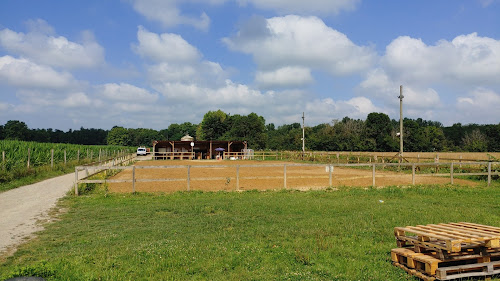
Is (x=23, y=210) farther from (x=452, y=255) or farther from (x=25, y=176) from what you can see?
(x=452, y=255)

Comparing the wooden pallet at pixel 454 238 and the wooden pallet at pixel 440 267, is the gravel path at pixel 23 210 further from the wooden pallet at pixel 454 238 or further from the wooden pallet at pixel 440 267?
the wooden pallet at pixel 454 238

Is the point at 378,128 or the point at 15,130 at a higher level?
the point at 378,128

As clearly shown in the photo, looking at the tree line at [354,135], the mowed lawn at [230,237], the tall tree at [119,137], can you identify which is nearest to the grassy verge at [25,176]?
the mowed lawn at [230,237]

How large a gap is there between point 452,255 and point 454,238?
24 cm

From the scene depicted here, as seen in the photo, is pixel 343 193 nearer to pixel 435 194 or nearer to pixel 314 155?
pixel 435 194

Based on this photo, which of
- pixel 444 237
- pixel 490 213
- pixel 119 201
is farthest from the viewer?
pixel 119 201

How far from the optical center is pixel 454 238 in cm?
471

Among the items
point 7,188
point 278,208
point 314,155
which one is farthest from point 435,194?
point 314,155

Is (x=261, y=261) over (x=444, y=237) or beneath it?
beneath

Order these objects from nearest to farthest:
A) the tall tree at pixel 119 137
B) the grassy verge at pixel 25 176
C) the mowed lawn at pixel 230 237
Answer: the mowed lawn at pixel 230 237, the grassy verge at pixel 25 176, the tall tree at pixel 119 137

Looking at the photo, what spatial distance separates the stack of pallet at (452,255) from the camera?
4.55 meters

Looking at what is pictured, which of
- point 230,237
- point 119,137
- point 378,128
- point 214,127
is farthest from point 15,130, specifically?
point 230,237

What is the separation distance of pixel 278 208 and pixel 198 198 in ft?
12.0

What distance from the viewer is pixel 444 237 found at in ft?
15.4
